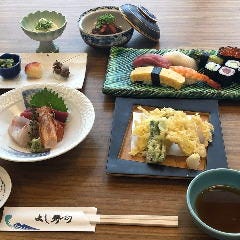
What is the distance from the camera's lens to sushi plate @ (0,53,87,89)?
160 cm

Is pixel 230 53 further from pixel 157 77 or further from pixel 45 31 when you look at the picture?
pixel 45 31

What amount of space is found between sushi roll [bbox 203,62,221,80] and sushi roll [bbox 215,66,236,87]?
0.05ft

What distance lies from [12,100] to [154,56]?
582 mm

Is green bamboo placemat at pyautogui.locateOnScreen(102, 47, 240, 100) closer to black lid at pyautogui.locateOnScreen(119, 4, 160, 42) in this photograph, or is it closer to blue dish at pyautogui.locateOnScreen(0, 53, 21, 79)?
black lid at pyautogui.locateOnScreen(119, 4, 160, 42)

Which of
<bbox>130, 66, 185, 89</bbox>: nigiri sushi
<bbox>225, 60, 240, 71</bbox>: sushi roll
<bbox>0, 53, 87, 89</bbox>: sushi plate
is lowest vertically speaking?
<bbox>0, 53, 87, 89</bbox>: sushi plate

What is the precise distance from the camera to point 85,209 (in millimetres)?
1110

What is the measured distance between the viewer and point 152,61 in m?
1.58

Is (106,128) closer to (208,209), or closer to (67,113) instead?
(67,113)

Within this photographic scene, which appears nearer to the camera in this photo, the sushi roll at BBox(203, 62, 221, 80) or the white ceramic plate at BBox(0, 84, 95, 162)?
the white ceramic plate at BBox(0, 84, 95, 162)

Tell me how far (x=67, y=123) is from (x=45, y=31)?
56cm

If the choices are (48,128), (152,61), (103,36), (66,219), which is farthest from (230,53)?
(66,219)

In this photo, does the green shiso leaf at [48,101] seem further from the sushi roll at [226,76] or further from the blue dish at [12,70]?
the sushi roll at [226,76]

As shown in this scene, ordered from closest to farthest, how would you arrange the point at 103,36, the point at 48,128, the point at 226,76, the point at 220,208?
the point at 220,208 < the point at 48,128 < the point at 226,76 < the point at 103,36

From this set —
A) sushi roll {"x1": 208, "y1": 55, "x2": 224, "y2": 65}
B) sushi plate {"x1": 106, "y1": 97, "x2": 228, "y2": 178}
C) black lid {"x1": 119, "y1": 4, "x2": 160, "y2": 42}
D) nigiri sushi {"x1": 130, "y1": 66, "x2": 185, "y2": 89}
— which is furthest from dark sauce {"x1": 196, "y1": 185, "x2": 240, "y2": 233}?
black lid {"x1": 119, "y1": 4, "x2": 160, "y2": 42}
